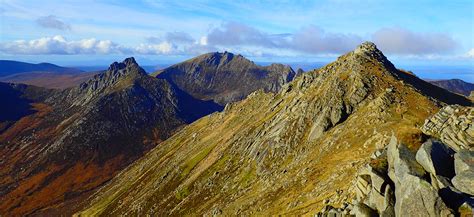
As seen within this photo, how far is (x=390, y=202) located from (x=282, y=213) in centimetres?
3661

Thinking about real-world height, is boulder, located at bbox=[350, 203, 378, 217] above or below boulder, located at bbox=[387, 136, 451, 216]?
below

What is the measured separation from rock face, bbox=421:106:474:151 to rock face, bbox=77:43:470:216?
2789 mm

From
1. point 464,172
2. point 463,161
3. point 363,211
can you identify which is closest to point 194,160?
point 363,211

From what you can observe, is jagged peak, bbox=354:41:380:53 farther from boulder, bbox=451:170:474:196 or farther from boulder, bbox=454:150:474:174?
boulder, bbox=451:170:474:196

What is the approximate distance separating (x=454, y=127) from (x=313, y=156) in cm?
4770

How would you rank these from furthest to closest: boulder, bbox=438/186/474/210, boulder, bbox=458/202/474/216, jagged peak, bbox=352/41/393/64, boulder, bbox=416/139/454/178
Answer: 1. jagged peak, bbox=352/41/393/64
2. boulder, bbox=416/139/454/178
3. boulder, bbox=438/186/474/210
4. boulder, bbox=458/202/474/216

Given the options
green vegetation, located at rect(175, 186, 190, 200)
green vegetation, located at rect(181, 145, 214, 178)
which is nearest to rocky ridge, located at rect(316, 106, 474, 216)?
green vegetation, located at rect(175, 186, 190, 200)

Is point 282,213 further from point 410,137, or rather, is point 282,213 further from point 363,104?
point 363,104

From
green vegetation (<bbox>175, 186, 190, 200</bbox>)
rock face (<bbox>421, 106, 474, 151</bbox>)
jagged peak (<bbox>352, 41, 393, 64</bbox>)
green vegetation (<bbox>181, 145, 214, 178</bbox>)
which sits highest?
jagged peak (<bbox>352, 41, 393, 64</bbox>)

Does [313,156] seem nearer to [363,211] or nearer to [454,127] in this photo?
[454,127]

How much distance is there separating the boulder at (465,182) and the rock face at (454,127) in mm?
8371

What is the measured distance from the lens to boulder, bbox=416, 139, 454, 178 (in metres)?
37.7

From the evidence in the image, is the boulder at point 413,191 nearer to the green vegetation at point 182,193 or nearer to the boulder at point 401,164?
the boulder at point 401,164

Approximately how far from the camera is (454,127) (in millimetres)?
47312
